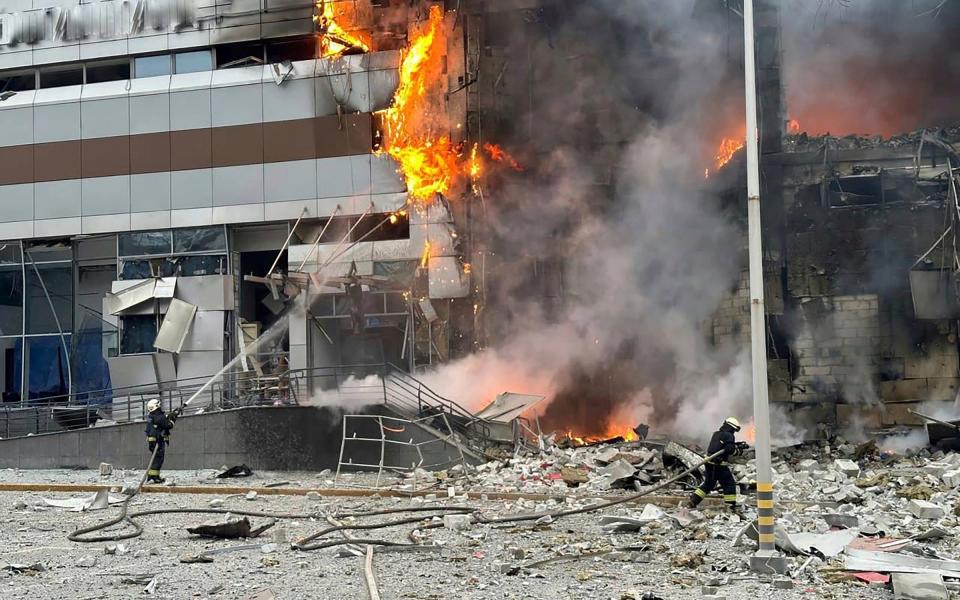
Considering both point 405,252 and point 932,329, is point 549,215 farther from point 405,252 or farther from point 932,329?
point 932,329

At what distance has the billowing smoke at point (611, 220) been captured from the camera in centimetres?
2577

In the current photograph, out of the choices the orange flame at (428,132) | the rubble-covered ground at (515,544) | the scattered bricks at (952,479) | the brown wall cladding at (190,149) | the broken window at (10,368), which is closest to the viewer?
the rubble-covered ground at (515,544)

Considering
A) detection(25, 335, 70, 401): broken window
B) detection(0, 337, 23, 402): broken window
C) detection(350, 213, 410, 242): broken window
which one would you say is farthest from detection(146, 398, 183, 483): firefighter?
detection(0, 337, 23, 402): broken window

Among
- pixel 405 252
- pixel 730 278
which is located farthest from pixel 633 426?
pixel 405 252

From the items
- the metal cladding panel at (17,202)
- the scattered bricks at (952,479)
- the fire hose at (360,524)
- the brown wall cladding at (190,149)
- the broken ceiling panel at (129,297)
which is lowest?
the scattered bricks at (952,479)

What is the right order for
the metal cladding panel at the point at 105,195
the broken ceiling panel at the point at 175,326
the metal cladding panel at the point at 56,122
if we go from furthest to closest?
the metal cladding panel at the point at 56,122 → the metal cladding panel at the point at 105,195 → the broken ceiling panel at the point at 175,326

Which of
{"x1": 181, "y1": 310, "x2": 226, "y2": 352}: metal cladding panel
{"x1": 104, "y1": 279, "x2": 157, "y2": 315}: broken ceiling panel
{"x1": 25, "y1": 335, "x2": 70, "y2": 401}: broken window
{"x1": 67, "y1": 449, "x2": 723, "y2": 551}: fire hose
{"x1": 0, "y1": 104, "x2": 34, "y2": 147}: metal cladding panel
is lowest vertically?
{"x1": 67, "y1": 449, "x2": 723, "y2": 551}: fire hose

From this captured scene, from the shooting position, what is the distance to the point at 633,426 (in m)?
25.6

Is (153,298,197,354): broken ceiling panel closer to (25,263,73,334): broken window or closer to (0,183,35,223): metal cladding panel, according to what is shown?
(25,263,73,334): broken window

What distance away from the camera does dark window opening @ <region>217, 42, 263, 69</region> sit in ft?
93.0

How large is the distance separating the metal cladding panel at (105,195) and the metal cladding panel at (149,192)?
0.63ft

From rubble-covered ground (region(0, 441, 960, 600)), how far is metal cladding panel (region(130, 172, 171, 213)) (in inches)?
460

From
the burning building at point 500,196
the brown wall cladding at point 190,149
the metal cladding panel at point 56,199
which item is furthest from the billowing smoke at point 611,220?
the metal cladding panel at point 56,199

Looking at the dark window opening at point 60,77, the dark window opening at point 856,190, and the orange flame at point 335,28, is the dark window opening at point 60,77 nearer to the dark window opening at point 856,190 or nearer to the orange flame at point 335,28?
the orange flame at point 335,28
